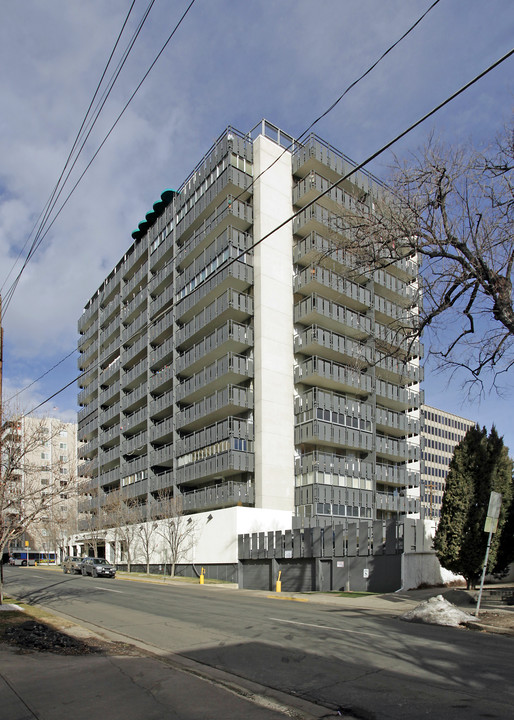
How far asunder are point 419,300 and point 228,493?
80.6 feet

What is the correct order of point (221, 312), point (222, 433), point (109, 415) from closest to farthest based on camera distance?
point (222, 433), point (221, 312), point (109, 415)

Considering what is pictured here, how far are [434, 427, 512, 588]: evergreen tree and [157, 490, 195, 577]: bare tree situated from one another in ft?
75.2

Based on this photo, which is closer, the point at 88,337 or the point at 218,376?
the point at 218,376

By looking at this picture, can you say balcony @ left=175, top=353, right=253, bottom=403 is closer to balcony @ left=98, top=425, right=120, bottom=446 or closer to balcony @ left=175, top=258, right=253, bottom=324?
balcony @ left=175, top=258, right=253, bottom=324

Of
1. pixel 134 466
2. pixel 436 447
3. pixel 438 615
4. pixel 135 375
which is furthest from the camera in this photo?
pixel 436 447

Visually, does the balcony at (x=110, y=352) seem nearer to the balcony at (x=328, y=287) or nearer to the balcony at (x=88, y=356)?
the balcony at (x=88, y=356)

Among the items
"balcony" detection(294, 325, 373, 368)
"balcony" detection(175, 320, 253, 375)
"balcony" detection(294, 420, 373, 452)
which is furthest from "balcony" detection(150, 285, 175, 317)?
"balcony" detection(294, 420, 373, 452)

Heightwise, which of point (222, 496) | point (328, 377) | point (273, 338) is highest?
point (273, 338)

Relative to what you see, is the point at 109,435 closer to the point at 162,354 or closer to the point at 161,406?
the point at 161,406

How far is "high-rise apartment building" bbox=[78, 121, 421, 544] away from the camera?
38.2 meters

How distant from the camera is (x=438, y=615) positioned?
44.7 feet

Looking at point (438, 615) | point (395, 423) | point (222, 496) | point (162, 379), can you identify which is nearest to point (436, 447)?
point (395, 423)

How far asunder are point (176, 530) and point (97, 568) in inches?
260

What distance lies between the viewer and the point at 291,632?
11.8 meters
